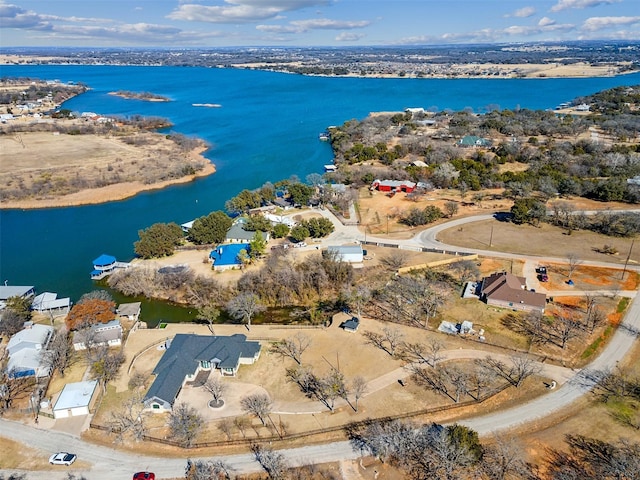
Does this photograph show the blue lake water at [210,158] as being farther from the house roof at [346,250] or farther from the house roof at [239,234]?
the house roof at [346,250]

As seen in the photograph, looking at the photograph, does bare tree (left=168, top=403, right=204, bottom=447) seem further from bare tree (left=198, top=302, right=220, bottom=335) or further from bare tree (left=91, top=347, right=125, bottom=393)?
bare tree (left=198, top=302, right=220, bottom=335)

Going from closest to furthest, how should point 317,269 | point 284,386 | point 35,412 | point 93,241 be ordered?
point 35,412 → point 284,386 → point 317,269 → point 93,241

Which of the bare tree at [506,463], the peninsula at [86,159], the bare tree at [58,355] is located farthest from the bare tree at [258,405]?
the peninsula at [86,159]

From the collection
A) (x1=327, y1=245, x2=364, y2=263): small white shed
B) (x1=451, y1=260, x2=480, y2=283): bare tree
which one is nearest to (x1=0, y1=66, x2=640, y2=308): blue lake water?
(x1=327, y1=245, x2=364, y2=263): small white shed

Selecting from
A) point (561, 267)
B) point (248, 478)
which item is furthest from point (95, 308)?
point (561, 267)

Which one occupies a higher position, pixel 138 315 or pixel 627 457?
pixel 627 457

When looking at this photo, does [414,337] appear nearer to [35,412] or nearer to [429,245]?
[429,245]
